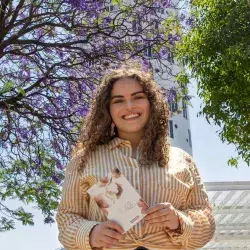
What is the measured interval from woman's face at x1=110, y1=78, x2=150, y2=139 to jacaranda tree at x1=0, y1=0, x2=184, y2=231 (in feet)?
19.8

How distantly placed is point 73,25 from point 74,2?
46cm

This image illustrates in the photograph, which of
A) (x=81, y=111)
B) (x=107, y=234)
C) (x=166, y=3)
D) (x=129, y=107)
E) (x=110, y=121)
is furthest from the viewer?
(x=166, y=3)

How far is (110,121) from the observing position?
118 inches

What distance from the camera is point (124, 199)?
260cm

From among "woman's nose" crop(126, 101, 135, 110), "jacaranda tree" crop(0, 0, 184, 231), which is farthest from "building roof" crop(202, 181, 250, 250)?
"woman's nose" crop(126, 101, 135, 110)

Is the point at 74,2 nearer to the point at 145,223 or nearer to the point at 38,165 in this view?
the point at 38,165

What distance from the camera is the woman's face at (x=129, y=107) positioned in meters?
2.91

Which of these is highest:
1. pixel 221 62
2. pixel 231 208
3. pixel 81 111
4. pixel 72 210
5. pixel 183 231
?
pixel 221 62

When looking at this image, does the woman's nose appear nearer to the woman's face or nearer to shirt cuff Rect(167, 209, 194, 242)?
the woman's face

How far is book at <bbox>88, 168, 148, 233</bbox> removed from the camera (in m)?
2.59

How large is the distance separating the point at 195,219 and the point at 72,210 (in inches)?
21.9

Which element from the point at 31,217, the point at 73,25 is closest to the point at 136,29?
the point at 73,25

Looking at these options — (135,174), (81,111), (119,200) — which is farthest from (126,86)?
(81,111)

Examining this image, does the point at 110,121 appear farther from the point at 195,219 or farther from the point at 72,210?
the point at 195,219
